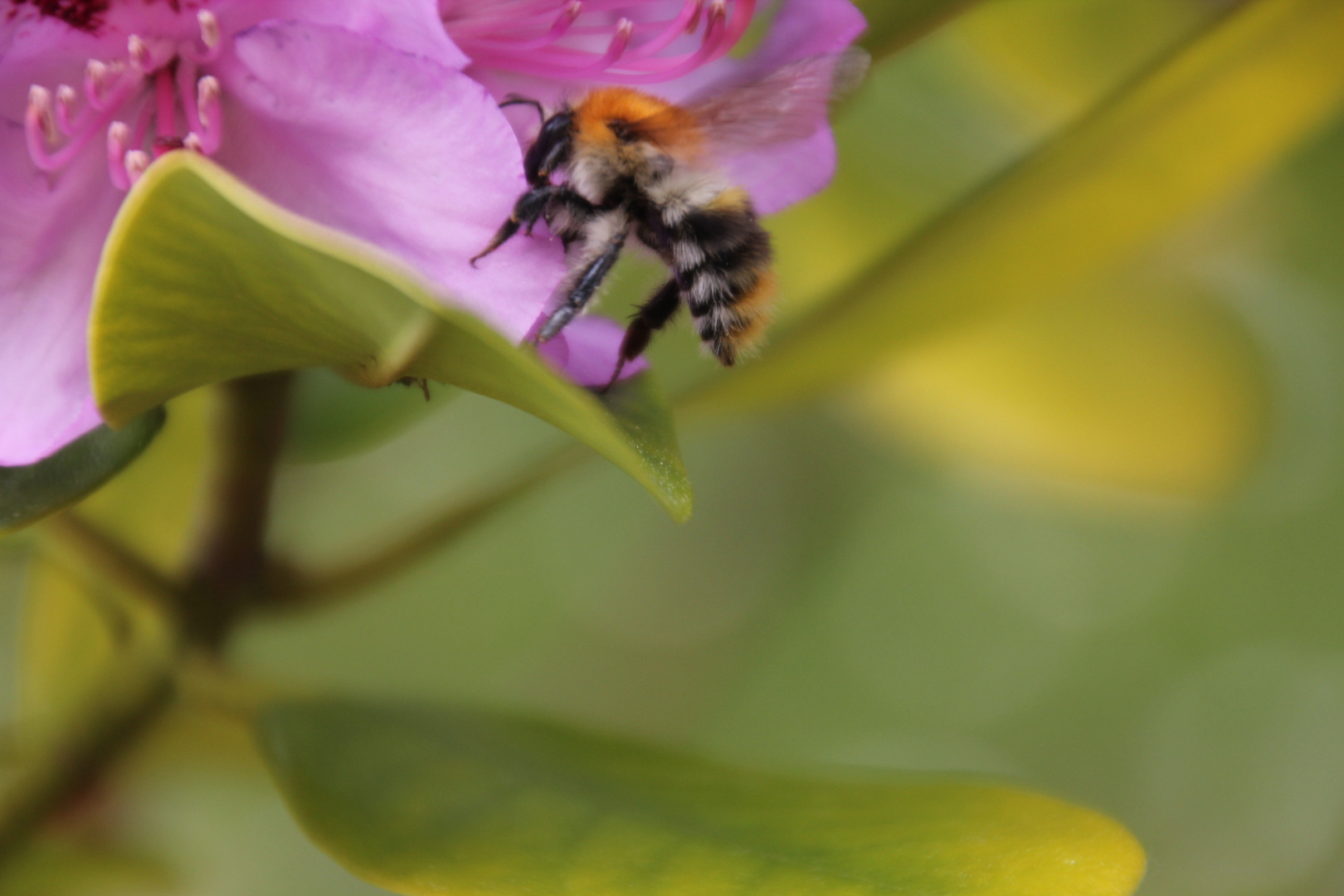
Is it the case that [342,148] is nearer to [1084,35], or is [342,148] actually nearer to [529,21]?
[529,21]

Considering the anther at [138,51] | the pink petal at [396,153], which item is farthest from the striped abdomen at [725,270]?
the anther at [138,51]

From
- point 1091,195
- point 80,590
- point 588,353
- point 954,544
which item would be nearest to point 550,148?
point 588,353

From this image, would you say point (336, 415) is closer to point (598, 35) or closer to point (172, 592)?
point (172, 592)

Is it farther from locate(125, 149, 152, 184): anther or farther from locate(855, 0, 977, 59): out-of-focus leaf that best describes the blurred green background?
locate(125, 149, 152, 184): anther

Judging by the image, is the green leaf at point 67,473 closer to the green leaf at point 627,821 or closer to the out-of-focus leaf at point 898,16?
the green leaf at point 627,821

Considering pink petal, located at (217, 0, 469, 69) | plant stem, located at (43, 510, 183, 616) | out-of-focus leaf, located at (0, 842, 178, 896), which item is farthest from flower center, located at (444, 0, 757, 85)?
out-of-focus leaf, located at (0, 842, 178, 896)

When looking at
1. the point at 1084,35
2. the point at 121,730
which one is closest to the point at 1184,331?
the point at 1084,35
